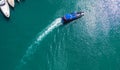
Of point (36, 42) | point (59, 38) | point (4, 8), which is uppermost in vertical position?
point (4, 8)

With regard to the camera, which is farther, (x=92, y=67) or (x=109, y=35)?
(x=109, y=35)

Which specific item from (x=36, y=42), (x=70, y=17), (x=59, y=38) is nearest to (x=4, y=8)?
(x=36, y=42)

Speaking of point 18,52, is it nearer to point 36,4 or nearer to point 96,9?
point 36,4

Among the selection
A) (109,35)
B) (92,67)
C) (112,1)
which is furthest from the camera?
(112,1)

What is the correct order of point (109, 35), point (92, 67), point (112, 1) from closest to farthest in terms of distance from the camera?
point (92, 67), point (109, 35), point (112, 1)

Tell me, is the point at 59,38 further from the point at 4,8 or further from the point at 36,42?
the point at 4,8

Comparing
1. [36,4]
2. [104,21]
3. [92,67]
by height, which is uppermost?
[36,4]

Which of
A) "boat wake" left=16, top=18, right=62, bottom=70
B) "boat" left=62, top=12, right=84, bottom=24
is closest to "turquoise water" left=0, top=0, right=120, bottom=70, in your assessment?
"boat wake" left=16, top=18, right=62, bottom=70

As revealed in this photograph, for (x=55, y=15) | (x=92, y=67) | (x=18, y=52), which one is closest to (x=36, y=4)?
(x=55, y=15)
